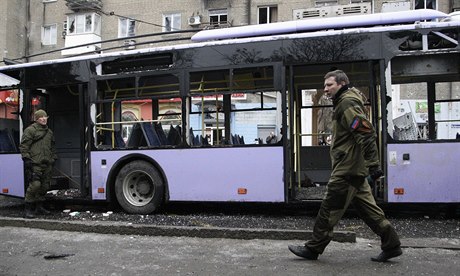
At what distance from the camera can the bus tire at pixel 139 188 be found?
730cm

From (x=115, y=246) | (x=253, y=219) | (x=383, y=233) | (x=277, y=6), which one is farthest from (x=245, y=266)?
(x=277, y=6)

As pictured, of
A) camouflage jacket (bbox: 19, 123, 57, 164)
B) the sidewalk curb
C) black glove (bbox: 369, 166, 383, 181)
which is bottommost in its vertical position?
the sidewalk curb

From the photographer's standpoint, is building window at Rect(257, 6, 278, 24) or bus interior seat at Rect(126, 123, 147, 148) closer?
bus interior seat at Rect(126, 123, 147, 148)

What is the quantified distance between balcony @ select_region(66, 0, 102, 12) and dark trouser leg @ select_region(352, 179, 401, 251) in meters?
25.3

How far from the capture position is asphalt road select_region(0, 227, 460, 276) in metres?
4.29

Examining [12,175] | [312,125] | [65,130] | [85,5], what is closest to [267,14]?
[85,5]

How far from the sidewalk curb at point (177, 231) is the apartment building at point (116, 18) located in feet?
57.8

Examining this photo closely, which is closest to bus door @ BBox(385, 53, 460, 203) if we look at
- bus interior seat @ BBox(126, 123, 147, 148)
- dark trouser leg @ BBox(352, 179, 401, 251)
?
dark trouser leg @ BBox(352, 179, 401, 251)

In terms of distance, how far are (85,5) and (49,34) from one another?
161 inches

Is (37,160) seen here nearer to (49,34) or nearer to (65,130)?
(65,130)

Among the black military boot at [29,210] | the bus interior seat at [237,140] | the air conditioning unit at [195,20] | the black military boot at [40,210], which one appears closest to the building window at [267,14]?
the air conditioning unit at [195,20]

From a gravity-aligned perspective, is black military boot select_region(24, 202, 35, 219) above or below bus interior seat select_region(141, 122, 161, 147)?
below

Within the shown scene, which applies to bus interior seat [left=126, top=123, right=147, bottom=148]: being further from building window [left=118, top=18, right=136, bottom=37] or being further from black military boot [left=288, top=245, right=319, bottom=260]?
building window [left=118, top=18, right=136, bottom=37]

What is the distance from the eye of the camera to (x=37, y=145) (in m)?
7.35
